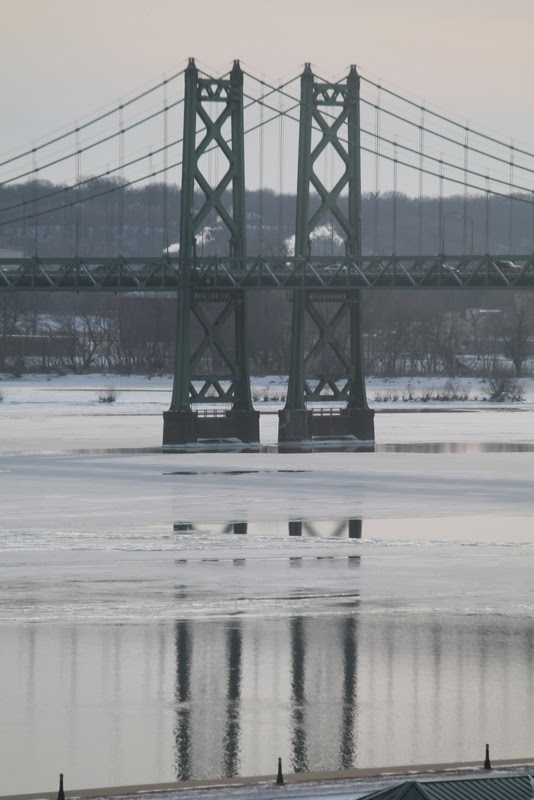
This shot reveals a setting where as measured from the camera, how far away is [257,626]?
59.1 feet

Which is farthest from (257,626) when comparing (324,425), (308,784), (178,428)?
(324,425)

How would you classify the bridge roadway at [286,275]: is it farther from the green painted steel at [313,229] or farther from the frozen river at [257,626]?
the frozen river at [257,626]

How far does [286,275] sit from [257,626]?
43.0m

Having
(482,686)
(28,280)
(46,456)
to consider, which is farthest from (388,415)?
(482,686)

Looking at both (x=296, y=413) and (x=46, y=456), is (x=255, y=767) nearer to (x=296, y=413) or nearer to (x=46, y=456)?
(x=46, y=456)

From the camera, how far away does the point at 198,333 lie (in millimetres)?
143000

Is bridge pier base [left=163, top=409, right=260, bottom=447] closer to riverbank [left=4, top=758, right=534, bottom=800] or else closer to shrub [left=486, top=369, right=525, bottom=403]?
shrub [left=486, top=369, right=525, bottom=403]

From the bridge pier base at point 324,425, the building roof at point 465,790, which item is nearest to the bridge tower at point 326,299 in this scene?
the bridge pier base at point 324,425

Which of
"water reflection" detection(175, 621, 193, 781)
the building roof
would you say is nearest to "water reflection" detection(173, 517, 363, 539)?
"water reflection" detection(175, 621, 193, 781)

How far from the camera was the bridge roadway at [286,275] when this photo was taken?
2277 inches

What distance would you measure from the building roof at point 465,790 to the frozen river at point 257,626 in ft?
10.7

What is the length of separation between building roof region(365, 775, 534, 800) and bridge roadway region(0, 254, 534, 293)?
156ft

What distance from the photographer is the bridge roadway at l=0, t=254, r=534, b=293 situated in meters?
57.8

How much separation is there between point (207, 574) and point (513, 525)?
877 centimetres
